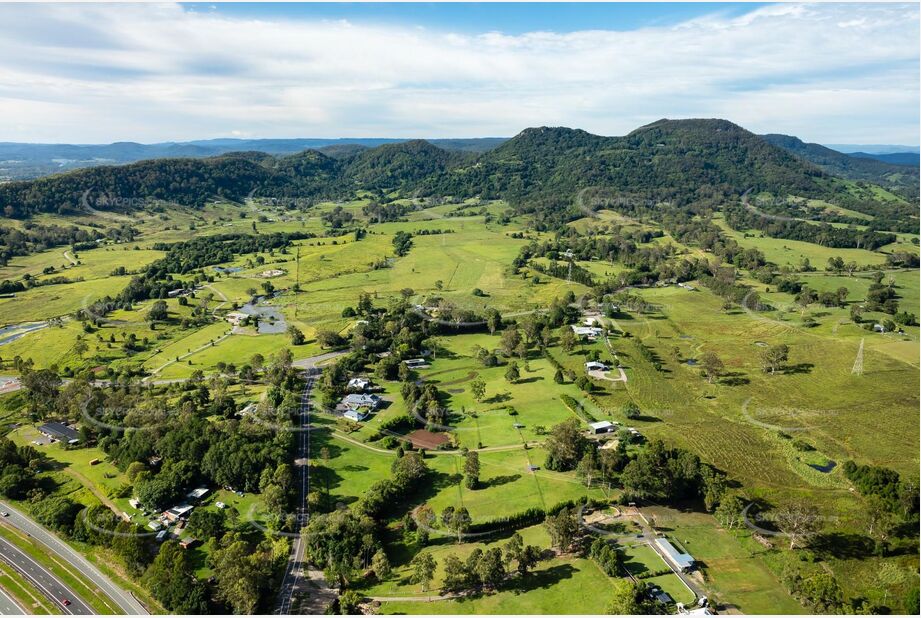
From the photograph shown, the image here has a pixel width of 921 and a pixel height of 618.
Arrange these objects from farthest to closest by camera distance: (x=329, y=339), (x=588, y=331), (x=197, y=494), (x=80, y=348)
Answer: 1. (x=588, y=331)
2. (x=329, y=339)
3. (x=80, y=348)
4. (x=197, y=494)

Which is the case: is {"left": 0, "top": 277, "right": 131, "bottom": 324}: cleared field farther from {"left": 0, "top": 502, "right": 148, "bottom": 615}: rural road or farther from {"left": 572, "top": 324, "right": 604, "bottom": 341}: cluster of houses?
{"left": 572, "top": 324, "right": 604, "bottom": 341}: cluster of houses

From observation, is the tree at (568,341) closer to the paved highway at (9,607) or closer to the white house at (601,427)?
the white house at (601,427)

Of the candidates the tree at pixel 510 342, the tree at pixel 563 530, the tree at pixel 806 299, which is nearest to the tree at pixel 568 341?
the tree at pixel 510 342

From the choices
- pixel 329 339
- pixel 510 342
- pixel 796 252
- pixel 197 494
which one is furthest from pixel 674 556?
pixel 796 252

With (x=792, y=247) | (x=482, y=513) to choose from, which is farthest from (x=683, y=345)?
(x=792, y=247)

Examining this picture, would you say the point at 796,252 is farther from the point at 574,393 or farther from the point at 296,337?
the point at 296,337

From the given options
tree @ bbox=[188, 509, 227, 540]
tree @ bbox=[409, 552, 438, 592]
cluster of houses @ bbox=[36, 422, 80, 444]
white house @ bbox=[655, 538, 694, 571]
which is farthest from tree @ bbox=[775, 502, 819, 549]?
cluster of houses @ bbox=[36, 422, 80, 444]
